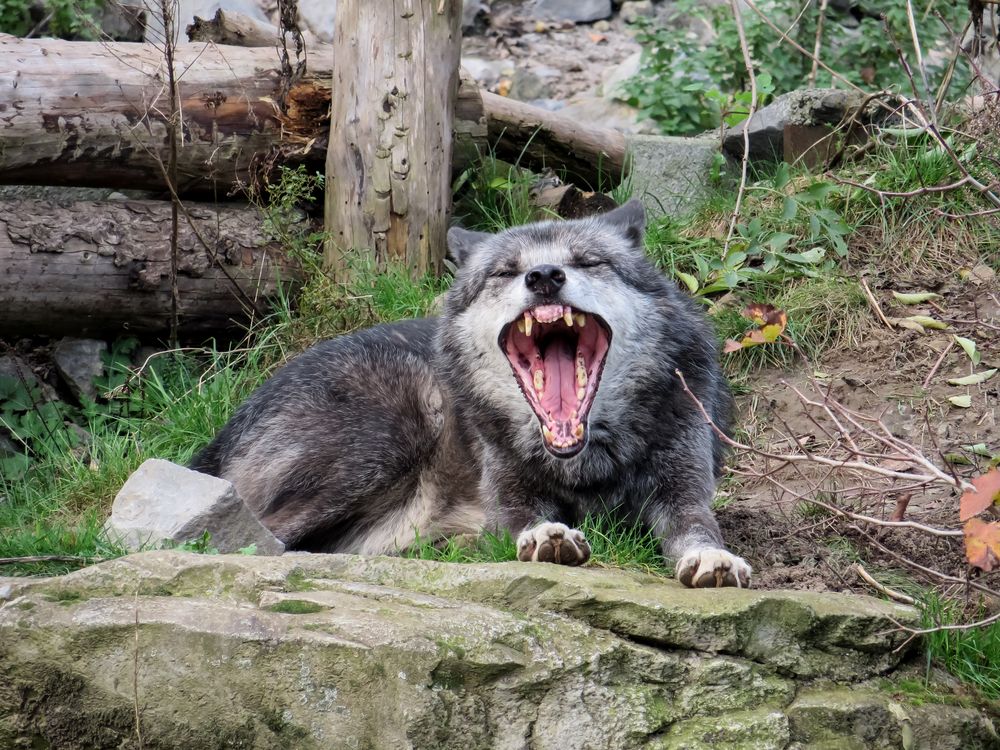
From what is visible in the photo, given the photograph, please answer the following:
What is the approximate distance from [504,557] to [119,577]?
1.51 m

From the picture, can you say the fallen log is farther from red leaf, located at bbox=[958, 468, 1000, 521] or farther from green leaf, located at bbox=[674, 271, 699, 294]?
red leaf, located at bbox=[958, 468, 1000, 521]

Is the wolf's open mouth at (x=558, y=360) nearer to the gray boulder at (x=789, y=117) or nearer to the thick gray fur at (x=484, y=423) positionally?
the thick gray fur at (x=484, y=423)

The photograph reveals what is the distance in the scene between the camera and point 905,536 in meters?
4.49

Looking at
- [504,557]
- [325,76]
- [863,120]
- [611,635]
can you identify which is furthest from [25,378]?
[863,120]

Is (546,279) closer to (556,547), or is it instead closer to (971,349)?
(556,547)

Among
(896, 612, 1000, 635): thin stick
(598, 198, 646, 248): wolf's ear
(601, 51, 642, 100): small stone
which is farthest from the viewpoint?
(601, 51, 642, 100): small stone

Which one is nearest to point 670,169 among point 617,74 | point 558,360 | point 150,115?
point 150,115

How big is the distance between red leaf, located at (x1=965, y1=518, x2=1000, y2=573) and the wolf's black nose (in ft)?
6.07

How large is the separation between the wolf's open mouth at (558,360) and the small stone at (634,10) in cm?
966

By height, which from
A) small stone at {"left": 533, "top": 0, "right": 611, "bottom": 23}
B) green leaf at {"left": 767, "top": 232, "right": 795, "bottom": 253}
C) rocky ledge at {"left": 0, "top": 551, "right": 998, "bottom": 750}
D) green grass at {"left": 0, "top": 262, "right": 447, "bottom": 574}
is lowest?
green grass at {"left": 0, "top": 262, "right": 447, "bottom": 574}

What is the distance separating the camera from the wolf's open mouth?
4.41 metres

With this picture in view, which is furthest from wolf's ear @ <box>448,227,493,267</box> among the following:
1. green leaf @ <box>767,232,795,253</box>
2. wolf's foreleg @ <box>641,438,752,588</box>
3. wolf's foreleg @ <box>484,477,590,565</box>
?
green leaf @ <box>767,232,795,253</box>

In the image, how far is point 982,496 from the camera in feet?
9.50

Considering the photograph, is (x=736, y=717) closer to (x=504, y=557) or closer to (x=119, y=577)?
(x=504, y=557)
